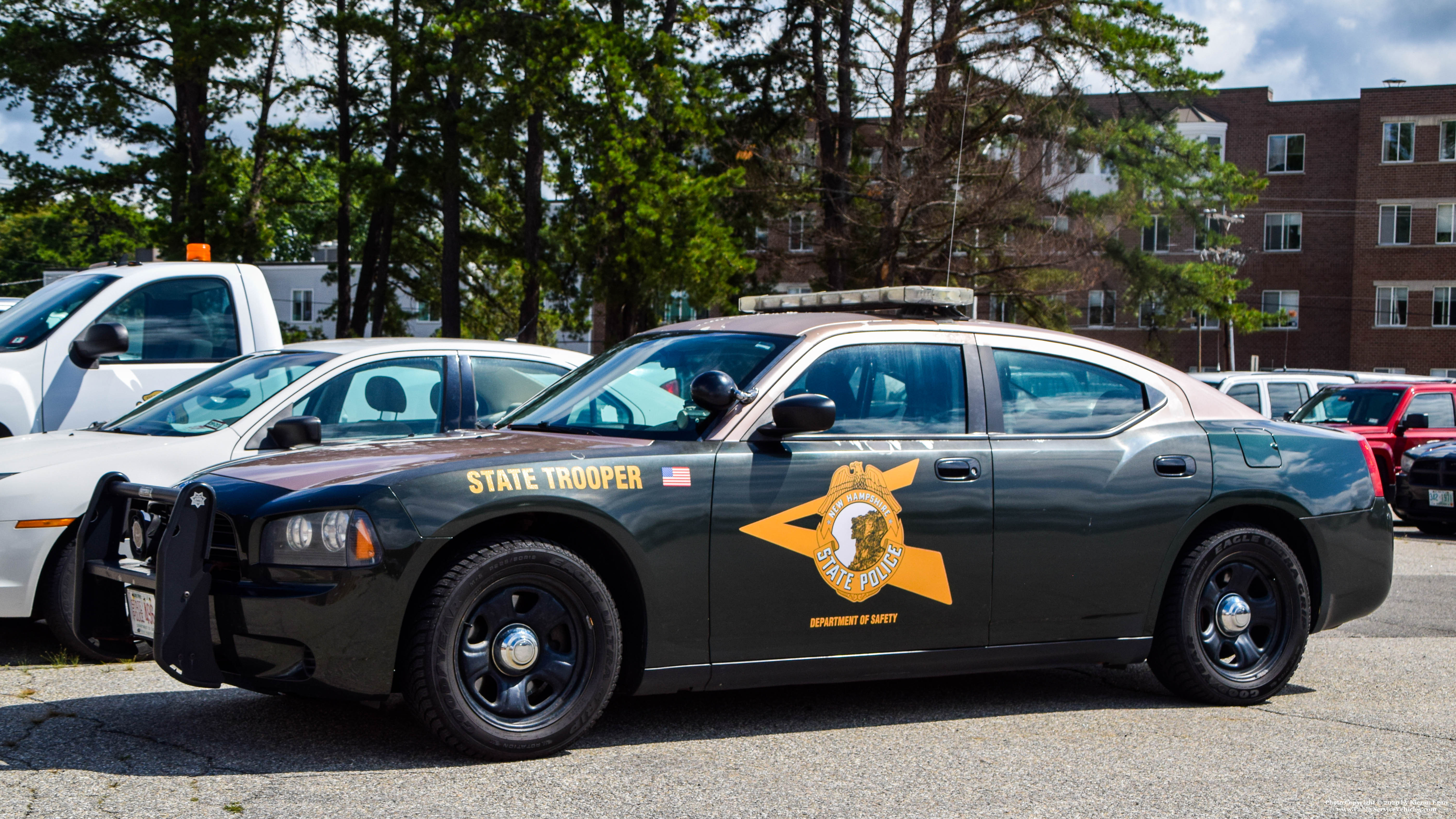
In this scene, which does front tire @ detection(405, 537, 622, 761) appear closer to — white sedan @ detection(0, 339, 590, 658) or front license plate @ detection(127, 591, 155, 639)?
front license plate @ detection(127, 591, 155, 639)

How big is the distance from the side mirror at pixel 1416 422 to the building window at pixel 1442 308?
3996cm

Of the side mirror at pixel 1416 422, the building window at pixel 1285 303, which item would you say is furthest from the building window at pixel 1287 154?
the side mirror at pixel 1416 422

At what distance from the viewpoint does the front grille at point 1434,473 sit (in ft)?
49.7

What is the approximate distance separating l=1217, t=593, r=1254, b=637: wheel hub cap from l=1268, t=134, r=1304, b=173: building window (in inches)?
2152

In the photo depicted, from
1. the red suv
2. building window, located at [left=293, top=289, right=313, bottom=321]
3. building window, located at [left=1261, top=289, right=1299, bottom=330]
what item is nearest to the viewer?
the red suv

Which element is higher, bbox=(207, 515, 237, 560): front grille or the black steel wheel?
bbox=(207, 515, 237, 560): front grille

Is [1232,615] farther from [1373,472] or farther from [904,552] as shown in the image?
[904,552]

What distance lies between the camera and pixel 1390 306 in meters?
53.5

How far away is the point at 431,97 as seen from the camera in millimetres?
32312

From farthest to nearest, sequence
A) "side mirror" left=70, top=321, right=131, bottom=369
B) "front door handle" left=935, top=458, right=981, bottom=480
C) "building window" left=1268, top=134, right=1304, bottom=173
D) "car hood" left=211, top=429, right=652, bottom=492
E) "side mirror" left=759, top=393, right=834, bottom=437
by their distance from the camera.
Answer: "building window" left=1268, top=134, right=1304, bottom=173 → "side mirror" left=70, top=321, right=131, bottom=369 → "front door handle" left=935, top=458, right=981, bottom=480 → "side mirror" left=759, top=393, right=834, bottom=437 → "car hood" left=211, top=429, right=652, bottom=492

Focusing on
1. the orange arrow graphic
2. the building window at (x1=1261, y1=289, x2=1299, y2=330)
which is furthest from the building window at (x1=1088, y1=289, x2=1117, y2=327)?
the orange arrow graphic

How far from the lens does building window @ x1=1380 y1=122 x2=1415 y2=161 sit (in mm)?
52844

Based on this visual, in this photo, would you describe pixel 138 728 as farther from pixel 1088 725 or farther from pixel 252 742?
pixel 1088 725

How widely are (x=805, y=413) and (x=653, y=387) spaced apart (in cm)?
82
